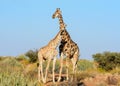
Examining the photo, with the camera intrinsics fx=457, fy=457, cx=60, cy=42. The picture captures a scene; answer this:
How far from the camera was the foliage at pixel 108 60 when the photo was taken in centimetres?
3887

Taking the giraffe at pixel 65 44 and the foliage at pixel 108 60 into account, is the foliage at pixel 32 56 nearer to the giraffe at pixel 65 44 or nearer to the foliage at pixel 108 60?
the foliage at pixel 108 60

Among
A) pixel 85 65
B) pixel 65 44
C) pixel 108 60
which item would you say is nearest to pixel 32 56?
pixel 85 65

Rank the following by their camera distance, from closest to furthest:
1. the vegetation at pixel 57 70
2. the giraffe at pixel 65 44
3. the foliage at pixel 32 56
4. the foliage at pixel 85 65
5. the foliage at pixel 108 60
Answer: the vegetation at pixel 57 70 → the giraffe at pixel 65 44 → the foliage at pixel 108 60 → the foliage at pixel 85 65 → the foliage at pixel 32 56

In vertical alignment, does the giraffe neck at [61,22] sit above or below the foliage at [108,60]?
below

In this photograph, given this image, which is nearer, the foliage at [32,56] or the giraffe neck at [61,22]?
the giraffe neck at [61,22]

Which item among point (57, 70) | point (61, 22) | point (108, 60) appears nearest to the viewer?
point (61, 22)

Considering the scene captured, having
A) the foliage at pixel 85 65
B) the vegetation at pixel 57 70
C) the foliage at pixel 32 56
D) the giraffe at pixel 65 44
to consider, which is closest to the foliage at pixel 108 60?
the vegetation at pixel 57 70

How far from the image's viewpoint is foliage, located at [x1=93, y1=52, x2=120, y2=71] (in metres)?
38.9

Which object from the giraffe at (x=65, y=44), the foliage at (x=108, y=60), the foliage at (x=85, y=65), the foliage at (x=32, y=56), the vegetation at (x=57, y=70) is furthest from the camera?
the foliage at (x=32, y=56)

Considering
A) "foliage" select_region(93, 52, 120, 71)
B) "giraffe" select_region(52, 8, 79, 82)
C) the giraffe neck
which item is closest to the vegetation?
"foliage" select_region(93, 52, 120, 71)

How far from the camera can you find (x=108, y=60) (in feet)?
131

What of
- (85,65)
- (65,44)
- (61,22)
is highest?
(85,65)

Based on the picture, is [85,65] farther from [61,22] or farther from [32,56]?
[61,22]

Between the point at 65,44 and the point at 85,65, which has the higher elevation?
the point at 85,65
